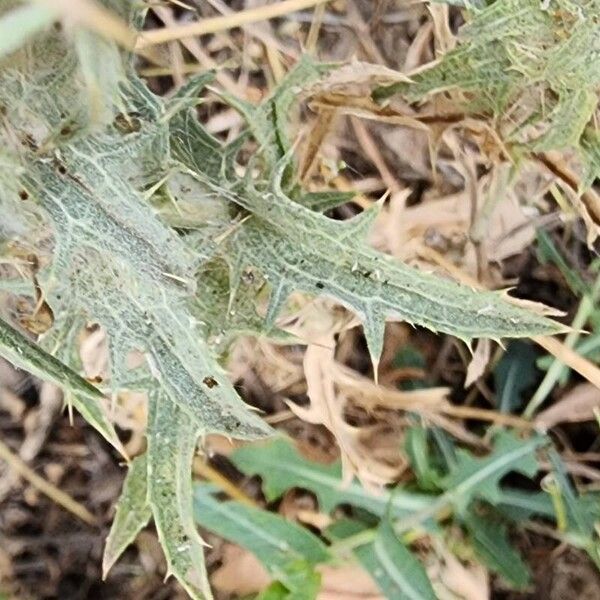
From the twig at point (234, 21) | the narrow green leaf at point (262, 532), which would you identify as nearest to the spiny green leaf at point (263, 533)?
the narrow green leaf at point (262, 532)

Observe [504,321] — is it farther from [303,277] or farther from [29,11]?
[29,11]

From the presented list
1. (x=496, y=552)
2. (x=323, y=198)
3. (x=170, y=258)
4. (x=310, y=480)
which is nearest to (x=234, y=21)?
(x=323, y=198)

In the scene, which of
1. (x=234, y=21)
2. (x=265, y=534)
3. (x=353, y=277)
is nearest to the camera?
(x=353, y=277)

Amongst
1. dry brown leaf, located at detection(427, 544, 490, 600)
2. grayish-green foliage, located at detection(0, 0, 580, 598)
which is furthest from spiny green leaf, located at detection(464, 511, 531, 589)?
grayish-green foliage, located at detection(0, 0, 580, 598)

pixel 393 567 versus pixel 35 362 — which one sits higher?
pixel 35 362

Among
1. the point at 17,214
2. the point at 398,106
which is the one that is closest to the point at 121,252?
the point at 17,214

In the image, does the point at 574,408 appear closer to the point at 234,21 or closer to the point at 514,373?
the point at 514,373
